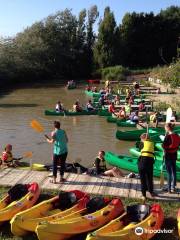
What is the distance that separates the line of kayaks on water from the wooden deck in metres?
1.07

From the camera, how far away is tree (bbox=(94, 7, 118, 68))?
2079 inches

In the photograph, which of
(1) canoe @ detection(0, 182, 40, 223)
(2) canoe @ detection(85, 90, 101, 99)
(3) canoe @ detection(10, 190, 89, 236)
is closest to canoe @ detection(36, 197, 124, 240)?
(3) canoe @ detection(10, 190, 89, 236)

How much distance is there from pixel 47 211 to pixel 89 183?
6.89 feet

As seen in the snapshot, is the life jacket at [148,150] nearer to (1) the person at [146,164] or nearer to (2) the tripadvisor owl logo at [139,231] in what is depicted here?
(1) the person at [146,164]

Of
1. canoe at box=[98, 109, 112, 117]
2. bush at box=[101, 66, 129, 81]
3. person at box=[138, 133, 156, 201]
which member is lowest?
canoe at box=[98, 109, 112, 117]

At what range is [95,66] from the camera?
5431cm

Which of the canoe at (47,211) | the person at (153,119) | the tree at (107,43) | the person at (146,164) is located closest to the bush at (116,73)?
the tree at (107,43)

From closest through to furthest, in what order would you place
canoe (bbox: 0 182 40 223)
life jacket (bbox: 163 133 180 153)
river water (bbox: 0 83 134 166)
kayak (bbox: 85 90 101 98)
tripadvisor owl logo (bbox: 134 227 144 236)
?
tripadvisor owl logo (bbox: 134 227 144 236) → canoe (bbox: 0 182 40 223) → life jacket (bbox: 163 133 180 153) → river water (bbox: 0 83 134 166) → kayak (bbox: 85 90 101 98)

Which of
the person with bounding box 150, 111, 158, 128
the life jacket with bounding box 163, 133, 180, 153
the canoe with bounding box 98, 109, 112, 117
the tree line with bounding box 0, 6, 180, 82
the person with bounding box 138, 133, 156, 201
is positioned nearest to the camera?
the person with bounding box 138, 133, 156, 201

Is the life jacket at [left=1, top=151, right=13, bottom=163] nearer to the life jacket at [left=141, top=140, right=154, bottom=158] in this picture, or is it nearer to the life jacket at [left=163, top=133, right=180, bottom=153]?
the life jacket at [left=141, top=140, right=154, bottom=158]

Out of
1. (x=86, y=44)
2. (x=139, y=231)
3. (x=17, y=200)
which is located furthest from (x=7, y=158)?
(x=86, y=44)

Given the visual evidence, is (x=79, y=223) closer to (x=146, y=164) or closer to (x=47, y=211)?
(x=47, y=211)

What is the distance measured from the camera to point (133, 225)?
297 inches

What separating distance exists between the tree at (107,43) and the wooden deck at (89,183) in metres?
42.3
